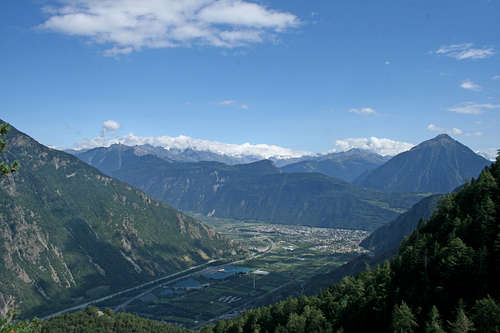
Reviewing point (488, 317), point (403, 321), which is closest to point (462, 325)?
point (488, 317)

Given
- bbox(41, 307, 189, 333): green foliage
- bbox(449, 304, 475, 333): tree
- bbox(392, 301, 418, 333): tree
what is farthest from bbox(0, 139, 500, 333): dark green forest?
bbox(41, 307, 189, 333): green foliage

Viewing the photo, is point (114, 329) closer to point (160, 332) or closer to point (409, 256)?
point (160, 332)

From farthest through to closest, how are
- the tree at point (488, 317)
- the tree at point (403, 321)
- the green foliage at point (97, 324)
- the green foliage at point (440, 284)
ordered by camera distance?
the green foliage at point (97, 324), the green foliage at point (440, 284), the tree at point (403, 321), the tree at point (488, 317)

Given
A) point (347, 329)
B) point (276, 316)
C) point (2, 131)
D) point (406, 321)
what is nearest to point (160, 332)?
point (276, 316)

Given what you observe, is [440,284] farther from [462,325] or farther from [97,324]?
[97,324]

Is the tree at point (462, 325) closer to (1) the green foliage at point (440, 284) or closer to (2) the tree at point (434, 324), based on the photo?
(1) the green foliage at point (440, 284)

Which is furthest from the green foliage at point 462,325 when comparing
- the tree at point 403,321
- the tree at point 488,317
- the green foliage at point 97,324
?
the green foliage at point 97,324

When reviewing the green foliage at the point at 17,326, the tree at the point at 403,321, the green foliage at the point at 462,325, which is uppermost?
the green foliage at the point at 17,326

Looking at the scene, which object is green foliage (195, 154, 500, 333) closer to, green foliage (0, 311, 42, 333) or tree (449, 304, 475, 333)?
→ tree (449, 304, 475, 333)

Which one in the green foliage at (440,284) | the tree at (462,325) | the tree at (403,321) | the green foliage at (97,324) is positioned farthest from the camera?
the green foliage at (97,324)
